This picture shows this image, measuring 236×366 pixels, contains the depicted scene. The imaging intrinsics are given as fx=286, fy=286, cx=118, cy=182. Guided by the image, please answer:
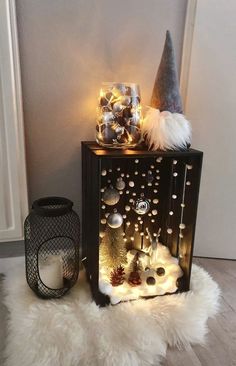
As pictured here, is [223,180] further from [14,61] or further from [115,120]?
[14,61]

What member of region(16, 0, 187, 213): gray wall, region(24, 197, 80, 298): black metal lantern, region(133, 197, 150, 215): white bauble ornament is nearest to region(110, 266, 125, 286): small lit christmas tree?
region(24, 197, 80, 298): black metal lantern

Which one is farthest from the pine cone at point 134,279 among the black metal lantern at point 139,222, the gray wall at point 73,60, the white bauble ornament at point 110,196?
the gray wall at point 73,60

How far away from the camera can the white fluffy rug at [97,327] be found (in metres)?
0.90

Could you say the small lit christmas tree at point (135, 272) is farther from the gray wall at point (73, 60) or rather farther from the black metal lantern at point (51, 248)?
the gray wall at point (73, 60)

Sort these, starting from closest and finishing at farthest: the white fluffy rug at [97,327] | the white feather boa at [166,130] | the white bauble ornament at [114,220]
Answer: the white fluffy rug at [97,327]
the white feather boa at [166,130]
the white bauble ornament at [114,220]

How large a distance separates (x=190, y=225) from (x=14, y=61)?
96cm

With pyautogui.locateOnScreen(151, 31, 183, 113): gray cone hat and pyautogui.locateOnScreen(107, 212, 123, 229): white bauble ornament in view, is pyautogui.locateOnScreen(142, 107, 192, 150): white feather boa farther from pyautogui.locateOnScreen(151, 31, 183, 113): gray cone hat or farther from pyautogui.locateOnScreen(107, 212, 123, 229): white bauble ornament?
pyautogui.locateOnScreen(107, 212, 123, 229): white bauble ornament

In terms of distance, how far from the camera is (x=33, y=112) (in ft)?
3.98

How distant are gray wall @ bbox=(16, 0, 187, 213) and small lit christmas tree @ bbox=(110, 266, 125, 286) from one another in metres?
0.48

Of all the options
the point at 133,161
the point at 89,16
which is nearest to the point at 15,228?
the point at 133,161

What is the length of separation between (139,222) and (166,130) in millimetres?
500

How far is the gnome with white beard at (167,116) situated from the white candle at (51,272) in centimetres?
59

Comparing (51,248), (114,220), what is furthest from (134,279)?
(51,248)

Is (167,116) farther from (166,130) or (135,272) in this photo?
(135,272)
